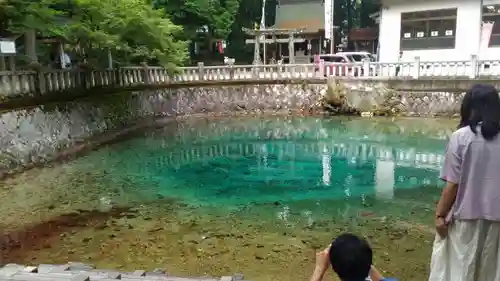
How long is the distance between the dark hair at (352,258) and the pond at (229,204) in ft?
9.78

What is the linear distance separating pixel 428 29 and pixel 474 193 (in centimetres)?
1768

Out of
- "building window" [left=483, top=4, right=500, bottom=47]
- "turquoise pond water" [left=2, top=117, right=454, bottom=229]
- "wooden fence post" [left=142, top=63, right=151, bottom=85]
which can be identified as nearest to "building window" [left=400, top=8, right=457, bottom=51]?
"building window" [left=483, top=4, right=500, bottom=47]

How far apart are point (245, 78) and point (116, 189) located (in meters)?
11.6

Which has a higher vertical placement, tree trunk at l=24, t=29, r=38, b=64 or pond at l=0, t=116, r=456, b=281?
tree trunk at l=24, t=29, r=38, b=64

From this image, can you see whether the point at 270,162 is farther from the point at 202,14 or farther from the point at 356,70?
the point at 202,14

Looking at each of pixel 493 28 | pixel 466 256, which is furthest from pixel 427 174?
pixel 493 28

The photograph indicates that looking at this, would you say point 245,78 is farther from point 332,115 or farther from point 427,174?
point 427,174

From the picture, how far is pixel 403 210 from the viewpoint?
7.06 metres

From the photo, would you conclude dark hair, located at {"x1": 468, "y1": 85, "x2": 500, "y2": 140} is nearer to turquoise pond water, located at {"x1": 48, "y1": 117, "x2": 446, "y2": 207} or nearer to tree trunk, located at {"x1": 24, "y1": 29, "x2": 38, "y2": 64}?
turquoise pond water, located at {"x1": 48, "y1": 117, "x2": 446, "y2": 207}

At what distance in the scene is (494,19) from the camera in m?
17.3

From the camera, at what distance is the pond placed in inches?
211

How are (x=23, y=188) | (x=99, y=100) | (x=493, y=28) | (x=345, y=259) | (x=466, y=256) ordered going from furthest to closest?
(x=493, y=28), (x=99, y=100), (x=23, y=188), (x=466, y=256), (x=345, y=259)

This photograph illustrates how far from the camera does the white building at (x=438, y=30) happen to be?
17.3 meters

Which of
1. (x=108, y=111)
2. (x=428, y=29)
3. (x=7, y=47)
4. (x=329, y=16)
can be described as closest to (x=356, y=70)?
(x=428, y=29)
